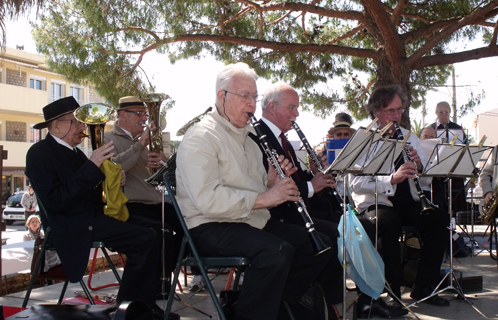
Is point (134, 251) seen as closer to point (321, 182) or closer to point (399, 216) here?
point (321, 182)

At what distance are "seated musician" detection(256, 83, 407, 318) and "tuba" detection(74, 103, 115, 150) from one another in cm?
112

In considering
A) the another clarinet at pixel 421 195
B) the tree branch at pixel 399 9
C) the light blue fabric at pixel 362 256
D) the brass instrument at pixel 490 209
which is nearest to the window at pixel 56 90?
the tree branch at pixel 399 9

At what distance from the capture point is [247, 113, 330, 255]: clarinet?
106 inches

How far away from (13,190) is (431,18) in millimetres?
28283

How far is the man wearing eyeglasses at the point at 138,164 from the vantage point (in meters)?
3.89

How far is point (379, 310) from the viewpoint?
3496 millimetres

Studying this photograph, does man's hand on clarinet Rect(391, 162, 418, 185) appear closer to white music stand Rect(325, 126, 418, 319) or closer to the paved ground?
white music stand Rect(325, 126, 418, 319)

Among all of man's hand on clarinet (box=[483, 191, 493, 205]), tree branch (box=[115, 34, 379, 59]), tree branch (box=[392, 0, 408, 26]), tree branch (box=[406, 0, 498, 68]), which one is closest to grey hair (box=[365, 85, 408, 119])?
man's hand on clarinet (box=[483, 191, 493, 205])

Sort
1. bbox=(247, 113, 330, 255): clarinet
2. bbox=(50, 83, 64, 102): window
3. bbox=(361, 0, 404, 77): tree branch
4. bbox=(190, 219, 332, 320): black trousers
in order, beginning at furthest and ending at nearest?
bbox=(50, 83, 64, 102): window
bbox=(361, 0, 404, 77): tree branch
bbox=(247, 113, 330, 255): clarinet
bbox=(190, 219, 332, 320): black trousers

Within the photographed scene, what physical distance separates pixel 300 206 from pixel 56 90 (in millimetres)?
32323

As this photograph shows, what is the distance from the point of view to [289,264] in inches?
99.5

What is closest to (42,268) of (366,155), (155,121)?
(155,121)

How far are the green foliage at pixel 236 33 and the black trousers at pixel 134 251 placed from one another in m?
3.64

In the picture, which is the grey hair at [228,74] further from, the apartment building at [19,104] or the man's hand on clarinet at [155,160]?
the apartment building at [19,104]
